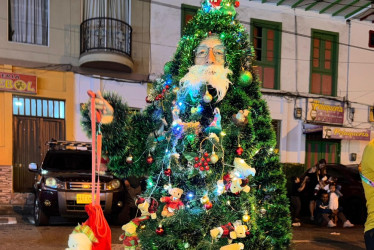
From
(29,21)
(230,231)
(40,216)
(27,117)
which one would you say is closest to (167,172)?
(230,231)

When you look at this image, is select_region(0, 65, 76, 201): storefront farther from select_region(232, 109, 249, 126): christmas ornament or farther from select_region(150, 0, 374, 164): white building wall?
select_region(232, 109, 249, 126): christmas ornament

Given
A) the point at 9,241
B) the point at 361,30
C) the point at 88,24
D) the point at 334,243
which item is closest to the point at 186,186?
the point at 9,241

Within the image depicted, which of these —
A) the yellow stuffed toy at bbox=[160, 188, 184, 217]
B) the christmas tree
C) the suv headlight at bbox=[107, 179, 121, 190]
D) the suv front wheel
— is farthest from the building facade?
the yellow stuffed toy at bbox=[160, 188, 184, 217]

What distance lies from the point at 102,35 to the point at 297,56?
7.59m

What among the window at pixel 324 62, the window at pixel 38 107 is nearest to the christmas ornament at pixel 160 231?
the window at pixel 38 107

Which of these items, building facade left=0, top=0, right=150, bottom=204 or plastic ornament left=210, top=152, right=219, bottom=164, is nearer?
plastic ornament left=210, top=152, right=219, bottom=164

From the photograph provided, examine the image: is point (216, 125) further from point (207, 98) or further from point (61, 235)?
point (61, 235)

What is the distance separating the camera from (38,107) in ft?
34.3

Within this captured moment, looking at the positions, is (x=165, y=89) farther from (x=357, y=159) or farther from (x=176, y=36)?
(x=357, y=159)

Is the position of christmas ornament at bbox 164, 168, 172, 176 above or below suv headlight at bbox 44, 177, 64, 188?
above

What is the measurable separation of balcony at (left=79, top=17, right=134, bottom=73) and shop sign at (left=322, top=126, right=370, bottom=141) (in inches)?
302

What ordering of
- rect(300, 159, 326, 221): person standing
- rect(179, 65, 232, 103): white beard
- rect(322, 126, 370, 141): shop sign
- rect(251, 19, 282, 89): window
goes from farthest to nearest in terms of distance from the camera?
rect(251, 19, 282, 89): window → rect(322, 126, 370, 141): shop sign → rect(300, 159, 326, 221): person standing → rect(179, 65, 232, 103): white beard

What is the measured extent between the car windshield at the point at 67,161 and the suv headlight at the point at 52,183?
0.55m

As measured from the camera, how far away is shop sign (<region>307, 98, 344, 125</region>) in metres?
13.1
